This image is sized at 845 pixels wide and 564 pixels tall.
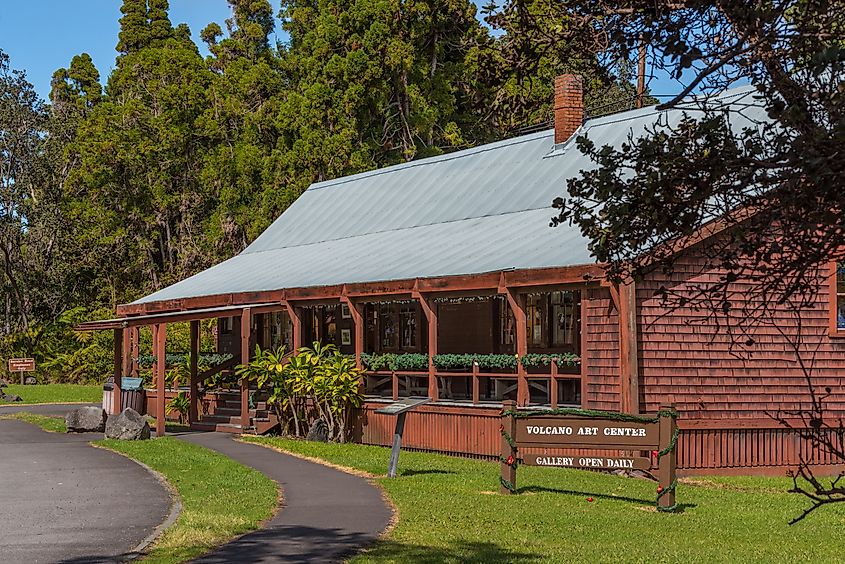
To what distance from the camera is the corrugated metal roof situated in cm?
2109

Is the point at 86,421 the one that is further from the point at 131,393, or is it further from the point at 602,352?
the point at 602,352

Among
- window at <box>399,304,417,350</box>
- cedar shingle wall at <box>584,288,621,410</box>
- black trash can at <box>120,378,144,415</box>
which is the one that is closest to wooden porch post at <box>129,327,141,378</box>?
black trash can at <box>120,378,144,415</box>

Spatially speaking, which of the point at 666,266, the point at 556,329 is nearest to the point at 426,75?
the point at 556,329


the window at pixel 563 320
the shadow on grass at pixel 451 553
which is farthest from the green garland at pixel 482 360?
the shadow on grass at pixel 451 553

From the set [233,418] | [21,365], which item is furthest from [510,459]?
[21,365]

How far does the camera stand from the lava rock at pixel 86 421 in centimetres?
2455

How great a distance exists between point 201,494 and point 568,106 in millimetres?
13995

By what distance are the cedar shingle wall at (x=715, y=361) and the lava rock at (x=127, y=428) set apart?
9.83m

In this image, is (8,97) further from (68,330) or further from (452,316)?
(452,316)

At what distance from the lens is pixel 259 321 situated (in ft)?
102

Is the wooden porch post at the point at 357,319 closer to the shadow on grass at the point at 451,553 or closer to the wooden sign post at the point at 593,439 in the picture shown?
the wooden sign post at the point at 593,439

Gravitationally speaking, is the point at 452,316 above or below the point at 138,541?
above

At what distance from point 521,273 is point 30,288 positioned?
37.0m

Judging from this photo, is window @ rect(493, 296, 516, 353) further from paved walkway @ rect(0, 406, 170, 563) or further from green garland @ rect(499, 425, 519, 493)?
green garland @ rect(499, 425, 519, 493)
